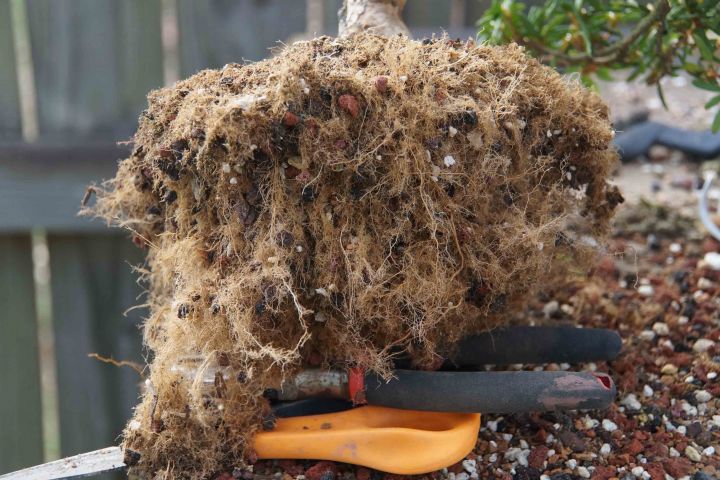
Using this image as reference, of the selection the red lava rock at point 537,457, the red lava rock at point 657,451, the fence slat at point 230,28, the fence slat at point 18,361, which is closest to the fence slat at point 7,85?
the fence slat at point 18,361

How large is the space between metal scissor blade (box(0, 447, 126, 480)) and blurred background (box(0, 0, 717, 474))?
67cm

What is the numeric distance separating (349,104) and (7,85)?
1071 millimetres

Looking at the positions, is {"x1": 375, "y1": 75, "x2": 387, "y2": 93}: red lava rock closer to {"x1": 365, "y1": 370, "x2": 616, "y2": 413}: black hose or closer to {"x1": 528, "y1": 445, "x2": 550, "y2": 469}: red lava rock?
{"x1": 365, "y1": 370, "x2": 616, "y2": 413}: black hose

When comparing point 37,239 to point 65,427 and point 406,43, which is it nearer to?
point 65,427

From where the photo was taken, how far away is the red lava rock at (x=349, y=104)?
2.40 feet

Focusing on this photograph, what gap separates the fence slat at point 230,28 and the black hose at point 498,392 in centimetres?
100

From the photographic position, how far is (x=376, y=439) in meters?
0.79

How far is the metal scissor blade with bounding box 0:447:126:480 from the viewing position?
80cm

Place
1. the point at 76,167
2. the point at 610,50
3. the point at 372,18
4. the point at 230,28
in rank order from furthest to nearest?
the point at 230,28 < the point at 76,167 < the point at 610,50 < the point at 372,18

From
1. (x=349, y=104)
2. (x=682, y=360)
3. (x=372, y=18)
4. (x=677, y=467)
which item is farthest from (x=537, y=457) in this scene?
(x=372, y=18)

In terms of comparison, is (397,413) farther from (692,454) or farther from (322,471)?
(692,454)

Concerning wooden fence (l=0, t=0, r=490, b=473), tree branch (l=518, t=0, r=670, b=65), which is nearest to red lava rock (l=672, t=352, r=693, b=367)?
tree branch (l=518, t=0, r=670, b=65)

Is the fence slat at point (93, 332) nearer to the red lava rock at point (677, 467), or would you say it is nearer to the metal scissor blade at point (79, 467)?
the metal scissor blade at point (79, 467)

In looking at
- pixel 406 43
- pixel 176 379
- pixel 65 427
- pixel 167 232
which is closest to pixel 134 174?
pixel 167 232
